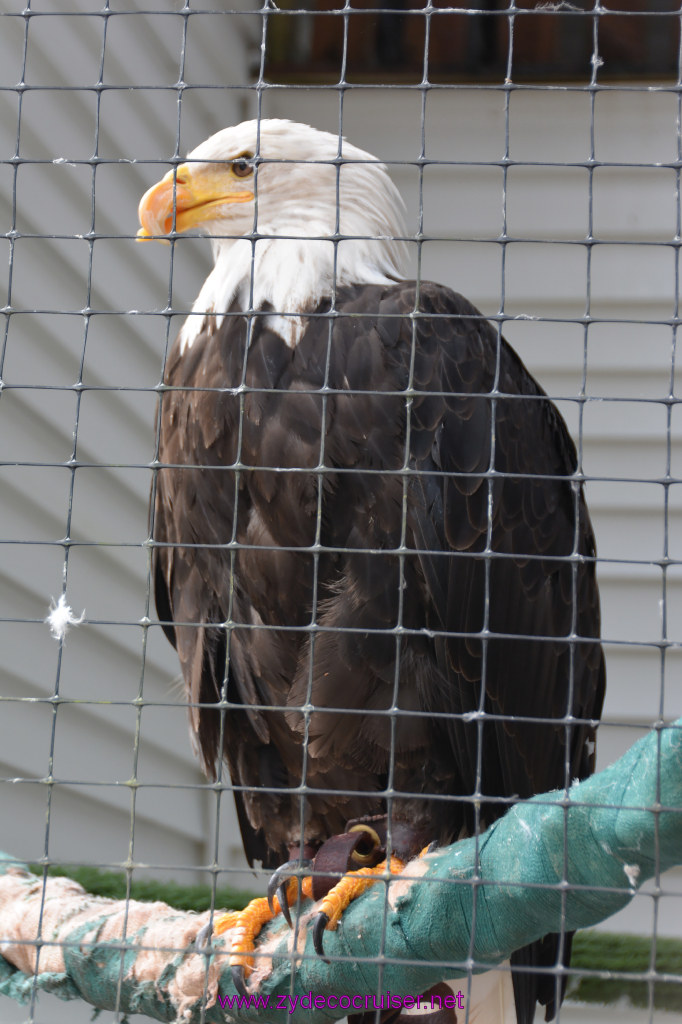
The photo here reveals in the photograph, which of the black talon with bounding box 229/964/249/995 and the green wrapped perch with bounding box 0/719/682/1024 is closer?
the green wrapped perch with bounding box 0/719/682/1024

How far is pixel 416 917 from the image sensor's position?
1.70 metres

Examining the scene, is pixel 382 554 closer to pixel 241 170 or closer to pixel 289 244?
pixel 289 244

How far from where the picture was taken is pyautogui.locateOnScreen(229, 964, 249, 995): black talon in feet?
6.10

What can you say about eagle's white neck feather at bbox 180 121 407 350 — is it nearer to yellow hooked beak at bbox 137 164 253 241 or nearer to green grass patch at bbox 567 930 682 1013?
yellow hooked beak at bbox 137 164 253 241

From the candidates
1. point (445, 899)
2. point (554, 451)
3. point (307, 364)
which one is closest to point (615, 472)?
point (554, 451)

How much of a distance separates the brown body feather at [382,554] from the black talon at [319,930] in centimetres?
25

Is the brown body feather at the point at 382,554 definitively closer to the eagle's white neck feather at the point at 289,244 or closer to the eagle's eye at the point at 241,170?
the eagle's white neck feather at the point at 289,244

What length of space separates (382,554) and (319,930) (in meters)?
0.69

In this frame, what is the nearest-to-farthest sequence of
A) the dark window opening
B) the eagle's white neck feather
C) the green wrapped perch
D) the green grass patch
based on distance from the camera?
the green wrapped perch < the eagle's white neck feather < the green grass patch < the dark window opening

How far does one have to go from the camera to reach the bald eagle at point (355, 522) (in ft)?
6.82

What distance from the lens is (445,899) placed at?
1.67 metres

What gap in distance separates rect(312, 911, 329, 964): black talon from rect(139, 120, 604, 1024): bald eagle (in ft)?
0.45

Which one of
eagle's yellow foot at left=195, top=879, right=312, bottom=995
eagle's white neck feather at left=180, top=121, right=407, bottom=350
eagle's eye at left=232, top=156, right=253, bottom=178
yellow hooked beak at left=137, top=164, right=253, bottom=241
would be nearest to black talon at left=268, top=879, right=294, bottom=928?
eagle's yellow foot at left=195, top=879, right=312, bottom=995

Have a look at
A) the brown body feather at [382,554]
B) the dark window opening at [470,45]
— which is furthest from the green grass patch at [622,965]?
the dark window opening at [470,45]
